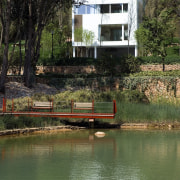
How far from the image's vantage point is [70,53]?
61.5 meters

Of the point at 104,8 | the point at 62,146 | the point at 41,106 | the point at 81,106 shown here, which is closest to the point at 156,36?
the point at 104,8

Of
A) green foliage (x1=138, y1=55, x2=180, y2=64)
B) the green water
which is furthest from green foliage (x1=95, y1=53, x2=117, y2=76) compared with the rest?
the green water

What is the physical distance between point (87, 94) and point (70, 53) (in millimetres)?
29090

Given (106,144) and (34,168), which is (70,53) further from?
(34,168)

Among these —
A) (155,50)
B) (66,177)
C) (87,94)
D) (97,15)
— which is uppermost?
(97,15)

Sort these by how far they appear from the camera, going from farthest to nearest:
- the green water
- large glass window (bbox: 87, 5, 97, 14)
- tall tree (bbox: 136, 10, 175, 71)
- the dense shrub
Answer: large glass window (bbox: 87, 5, 97, 14) < the dense shrub < tall tree (bbox: 136, 10, 175, 71) < the green water

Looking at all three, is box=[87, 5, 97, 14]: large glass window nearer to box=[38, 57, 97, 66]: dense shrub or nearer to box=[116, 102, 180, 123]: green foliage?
box=[38, 57, 97, 66]: dense shrub

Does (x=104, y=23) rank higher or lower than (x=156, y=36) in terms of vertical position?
higher

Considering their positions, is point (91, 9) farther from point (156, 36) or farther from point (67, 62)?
point (156, 36)

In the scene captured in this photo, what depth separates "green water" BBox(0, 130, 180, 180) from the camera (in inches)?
633

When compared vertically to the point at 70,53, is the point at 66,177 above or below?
below

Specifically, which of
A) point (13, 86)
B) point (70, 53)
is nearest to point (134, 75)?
point (13, 86)

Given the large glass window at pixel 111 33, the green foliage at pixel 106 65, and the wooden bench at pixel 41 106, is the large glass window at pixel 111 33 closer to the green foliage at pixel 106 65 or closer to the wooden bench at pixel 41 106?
the green foliage at pixel 106 65

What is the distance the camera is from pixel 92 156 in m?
19.4
